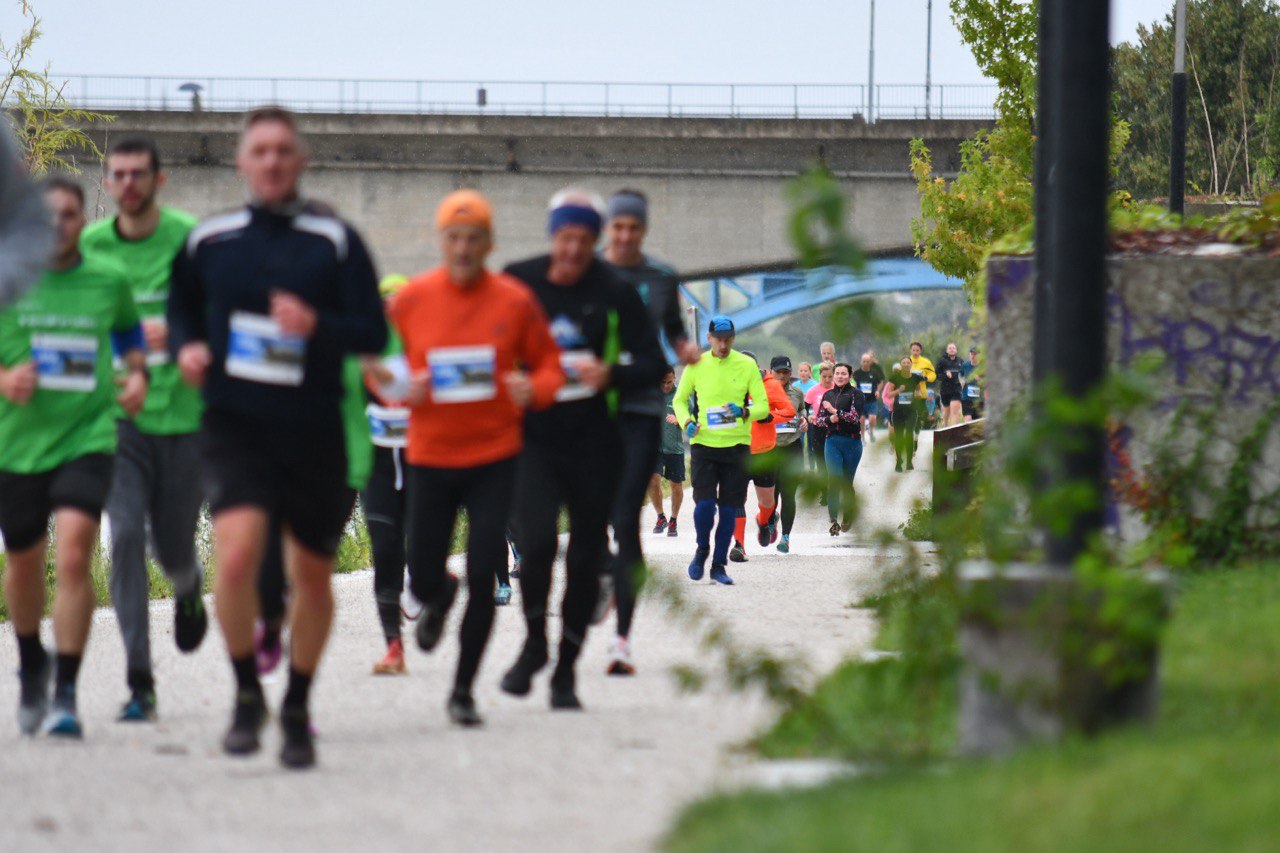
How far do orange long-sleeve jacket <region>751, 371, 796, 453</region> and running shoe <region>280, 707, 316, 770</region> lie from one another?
10.6 metres

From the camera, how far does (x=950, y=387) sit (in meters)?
38.6

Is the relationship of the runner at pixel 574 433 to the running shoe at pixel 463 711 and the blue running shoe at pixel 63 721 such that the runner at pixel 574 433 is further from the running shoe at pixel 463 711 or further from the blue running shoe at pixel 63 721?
the blue running shoe at pixel 63 721

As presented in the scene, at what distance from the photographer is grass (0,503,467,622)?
1347 centimetres

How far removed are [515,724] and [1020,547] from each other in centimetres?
223

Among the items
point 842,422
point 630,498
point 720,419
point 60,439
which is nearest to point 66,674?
point 60,439

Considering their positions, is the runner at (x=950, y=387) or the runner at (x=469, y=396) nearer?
the runner at (x=469, y=396)

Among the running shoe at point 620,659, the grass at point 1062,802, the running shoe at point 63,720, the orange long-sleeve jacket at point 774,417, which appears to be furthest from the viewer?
the orange long-sleeve jacket at point 774,417

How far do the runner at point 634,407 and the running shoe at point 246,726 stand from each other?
8.43ft

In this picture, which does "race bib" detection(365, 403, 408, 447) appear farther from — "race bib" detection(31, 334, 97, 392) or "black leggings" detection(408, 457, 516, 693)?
"race bib" detection(31, 334, 97, 392)

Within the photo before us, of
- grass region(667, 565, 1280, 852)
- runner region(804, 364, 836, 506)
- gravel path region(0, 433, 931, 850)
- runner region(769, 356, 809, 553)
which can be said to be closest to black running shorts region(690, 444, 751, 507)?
runner region(769, 356, 809, 553)

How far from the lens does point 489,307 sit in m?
7.27

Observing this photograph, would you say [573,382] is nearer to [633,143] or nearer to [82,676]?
[82,676]

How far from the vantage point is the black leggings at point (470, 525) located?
7.18 m

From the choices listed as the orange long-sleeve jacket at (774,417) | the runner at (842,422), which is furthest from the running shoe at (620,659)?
the runner at (842,422)
